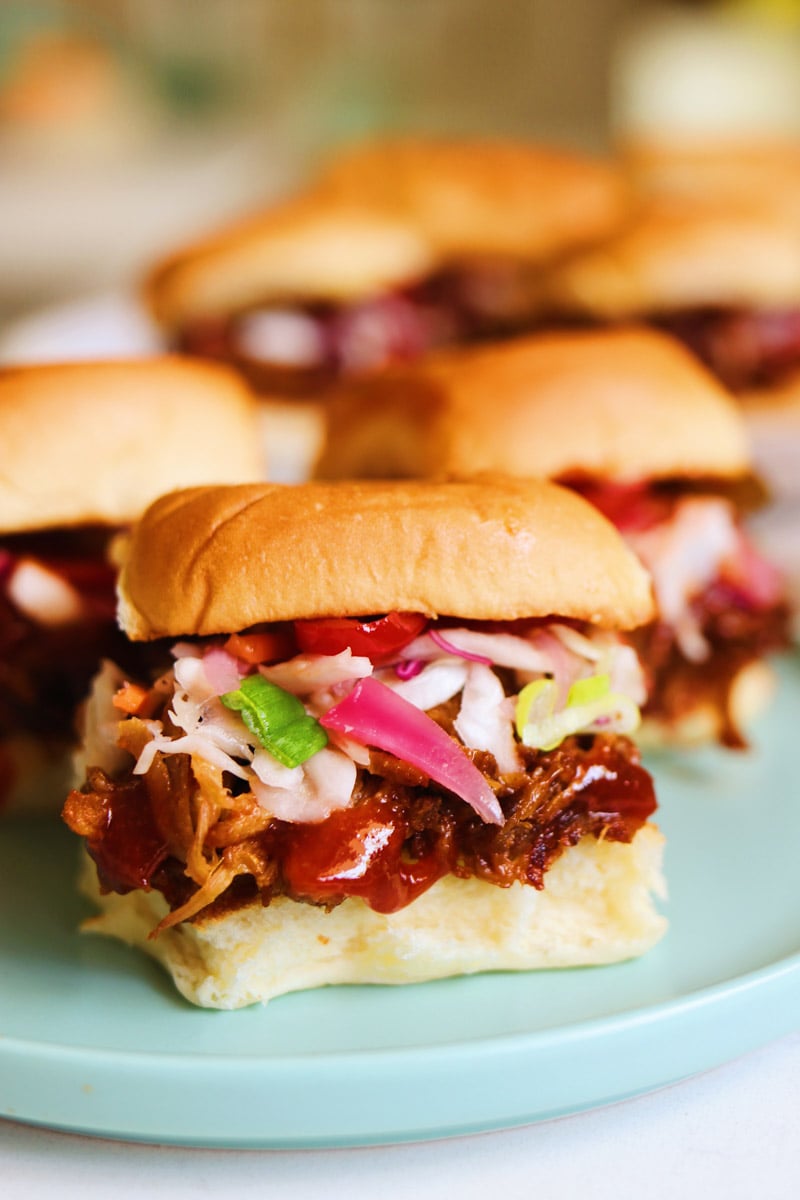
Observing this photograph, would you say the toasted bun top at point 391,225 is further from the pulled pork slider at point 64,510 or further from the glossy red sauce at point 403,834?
the glossy red sauce at point 403,834

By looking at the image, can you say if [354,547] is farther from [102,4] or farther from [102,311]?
[102,4]

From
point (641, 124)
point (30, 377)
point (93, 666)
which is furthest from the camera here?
point (641, 124)

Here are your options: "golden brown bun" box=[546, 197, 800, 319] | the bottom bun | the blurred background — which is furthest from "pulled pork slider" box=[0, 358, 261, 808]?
the blurred background

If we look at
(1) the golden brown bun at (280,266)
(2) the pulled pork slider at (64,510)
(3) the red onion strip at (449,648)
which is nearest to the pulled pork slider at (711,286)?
(1) the golden brown bun at (280,266)

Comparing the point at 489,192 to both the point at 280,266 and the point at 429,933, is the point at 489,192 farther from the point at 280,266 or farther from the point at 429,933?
the point at 429,933

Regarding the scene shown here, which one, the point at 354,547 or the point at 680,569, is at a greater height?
the point at 354,547

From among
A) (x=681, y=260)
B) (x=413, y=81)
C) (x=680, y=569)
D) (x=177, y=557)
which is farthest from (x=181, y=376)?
Answer: (x=413, y=81)
